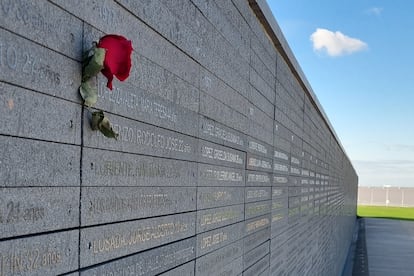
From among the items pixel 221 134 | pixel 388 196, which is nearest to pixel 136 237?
pixel 221 134

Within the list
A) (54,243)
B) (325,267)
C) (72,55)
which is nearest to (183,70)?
(72,55)

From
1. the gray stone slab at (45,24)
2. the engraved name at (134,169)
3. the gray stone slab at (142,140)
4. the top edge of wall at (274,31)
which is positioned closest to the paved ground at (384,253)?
the top edge of wall at (274,31)

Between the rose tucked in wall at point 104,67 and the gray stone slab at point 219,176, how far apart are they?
3.97 feet

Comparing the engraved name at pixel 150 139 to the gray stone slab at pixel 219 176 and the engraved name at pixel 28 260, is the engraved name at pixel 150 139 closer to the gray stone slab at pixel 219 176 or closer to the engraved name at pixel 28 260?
the gray stone slab at pixel 219 176

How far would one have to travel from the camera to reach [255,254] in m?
4.42

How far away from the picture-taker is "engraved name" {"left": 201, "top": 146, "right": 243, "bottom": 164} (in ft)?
9.93

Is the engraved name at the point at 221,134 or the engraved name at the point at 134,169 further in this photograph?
the engraved name at the point at 221,134

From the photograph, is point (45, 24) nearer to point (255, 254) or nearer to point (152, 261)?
point (152, 261)

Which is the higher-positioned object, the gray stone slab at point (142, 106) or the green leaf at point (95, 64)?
the green leaf at point (95, 64)

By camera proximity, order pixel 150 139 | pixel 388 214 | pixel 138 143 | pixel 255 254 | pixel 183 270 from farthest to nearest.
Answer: pixel 388 214
pixel 255 254
pixel 183 270
pixel 150 139
pixel 138 143

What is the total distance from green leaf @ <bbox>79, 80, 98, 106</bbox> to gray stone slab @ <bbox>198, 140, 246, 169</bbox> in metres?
1.24

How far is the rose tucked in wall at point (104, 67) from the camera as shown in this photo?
1.67 meters

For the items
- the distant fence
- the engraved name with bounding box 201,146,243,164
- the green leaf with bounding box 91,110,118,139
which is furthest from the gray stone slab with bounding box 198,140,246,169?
the distant fence

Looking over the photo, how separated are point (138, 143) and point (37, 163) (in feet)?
2.17
